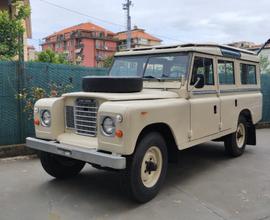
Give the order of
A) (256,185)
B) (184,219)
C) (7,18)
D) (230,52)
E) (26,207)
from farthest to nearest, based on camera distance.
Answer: (7,18)
(230,52)
(256,185)
(26,207)
(184,219)

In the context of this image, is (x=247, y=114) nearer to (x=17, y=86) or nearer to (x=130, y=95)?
(x=130, y=95)

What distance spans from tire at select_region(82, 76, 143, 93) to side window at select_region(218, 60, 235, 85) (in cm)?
215

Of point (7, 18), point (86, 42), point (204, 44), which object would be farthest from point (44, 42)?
point (204, 44)

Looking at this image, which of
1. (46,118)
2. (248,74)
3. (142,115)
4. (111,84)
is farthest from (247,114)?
(46,118)

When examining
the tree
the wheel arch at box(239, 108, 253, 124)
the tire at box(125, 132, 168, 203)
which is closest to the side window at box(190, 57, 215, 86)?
the tire at box(125, 132, 168, 203)

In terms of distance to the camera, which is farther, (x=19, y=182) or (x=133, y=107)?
(x=19, y=182)

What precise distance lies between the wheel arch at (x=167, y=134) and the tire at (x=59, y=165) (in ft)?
5.14

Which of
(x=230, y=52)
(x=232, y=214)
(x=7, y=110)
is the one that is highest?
(x=230, y=52)

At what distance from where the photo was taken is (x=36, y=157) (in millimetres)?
7148

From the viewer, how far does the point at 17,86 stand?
6992 mm

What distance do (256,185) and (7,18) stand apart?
874cm

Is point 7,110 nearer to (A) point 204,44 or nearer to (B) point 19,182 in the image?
(B) point 19,182

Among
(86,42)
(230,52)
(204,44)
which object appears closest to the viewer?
(204,44)

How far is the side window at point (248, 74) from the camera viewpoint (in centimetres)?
740
